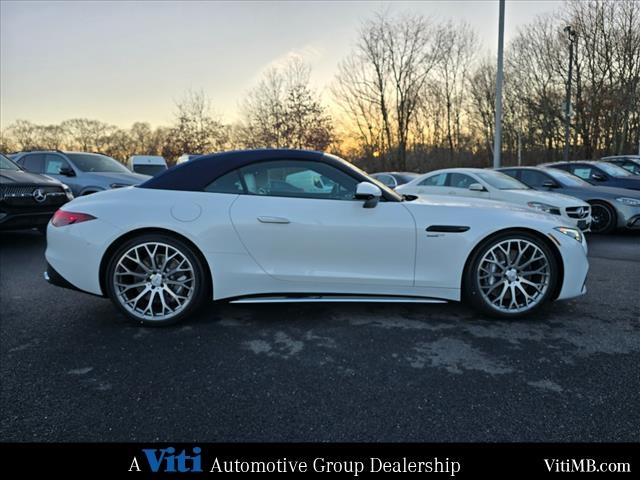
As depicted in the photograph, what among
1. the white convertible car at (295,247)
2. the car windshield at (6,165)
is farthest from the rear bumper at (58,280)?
the car windshield at (6,165)

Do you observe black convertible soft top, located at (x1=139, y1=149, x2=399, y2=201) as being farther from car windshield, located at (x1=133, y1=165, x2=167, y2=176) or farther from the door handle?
car windshield, located at (x1=133, y1=165, x2=167, y2=176)

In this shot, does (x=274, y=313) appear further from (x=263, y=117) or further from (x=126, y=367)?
(x=263, y=117)

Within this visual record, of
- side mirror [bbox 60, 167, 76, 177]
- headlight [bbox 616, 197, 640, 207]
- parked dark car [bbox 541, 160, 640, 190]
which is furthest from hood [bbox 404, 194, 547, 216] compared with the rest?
side mirror [bbox 60, 167, 76, 177]

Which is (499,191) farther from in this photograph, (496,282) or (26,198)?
(26,198)

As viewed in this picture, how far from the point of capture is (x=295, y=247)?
10.1ft

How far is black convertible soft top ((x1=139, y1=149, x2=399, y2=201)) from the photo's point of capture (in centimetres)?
322

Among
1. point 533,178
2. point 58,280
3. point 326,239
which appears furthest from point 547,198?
point 58,280

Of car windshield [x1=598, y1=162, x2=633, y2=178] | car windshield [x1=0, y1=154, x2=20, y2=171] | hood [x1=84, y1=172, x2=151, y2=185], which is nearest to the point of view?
car windshield [x1=0, y1=154, x2=20, y2=171]

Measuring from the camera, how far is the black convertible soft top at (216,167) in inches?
127

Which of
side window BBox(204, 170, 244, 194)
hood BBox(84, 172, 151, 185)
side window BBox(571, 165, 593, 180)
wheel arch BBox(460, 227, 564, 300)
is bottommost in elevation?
wheel arch BBox(460, 227, 564, 300)

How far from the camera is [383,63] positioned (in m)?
31.4

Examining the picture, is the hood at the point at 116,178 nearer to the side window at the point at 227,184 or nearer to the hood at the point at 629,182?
the side window at the point at 227,184

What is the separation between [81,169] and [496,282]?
865 centimetres

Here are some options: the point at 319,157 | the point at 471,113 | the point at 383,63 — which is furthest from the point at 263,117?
the point at 319,157
